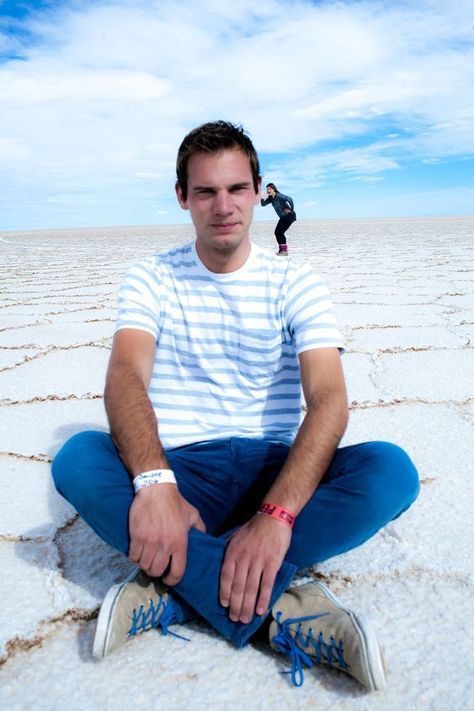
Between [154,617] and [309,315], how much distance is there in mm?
704

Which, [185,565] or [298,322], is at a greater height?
[298,322]

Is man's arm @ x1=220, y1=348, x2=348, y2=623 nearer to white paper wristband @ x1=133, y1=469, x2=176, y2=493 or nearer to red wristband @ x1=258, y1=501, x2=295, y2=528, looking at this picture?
red wristband @ x1=258, y1=501, x2=295, y2=528

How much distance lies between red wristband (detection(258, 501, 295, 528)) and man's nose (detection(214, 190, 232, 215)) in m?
0.70

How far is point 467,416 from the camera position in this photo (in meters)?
2.21

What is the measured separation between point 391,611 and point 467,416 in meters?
1.15

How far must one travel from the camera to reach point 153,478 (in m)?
1.21

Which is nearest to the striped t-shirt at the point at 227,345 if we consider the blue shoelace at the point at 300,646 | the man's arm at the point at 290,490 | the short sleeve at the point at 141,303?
the short sleeve at the point at 141,303

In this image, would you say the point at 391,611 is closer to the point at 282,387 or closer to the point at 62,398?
the point at 282,387

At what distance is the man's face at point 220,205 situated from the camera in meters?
1.50

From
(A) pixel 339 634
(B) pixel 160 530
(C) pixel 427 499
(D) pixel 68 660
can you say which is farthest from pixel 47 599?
(C) pixel 427 499

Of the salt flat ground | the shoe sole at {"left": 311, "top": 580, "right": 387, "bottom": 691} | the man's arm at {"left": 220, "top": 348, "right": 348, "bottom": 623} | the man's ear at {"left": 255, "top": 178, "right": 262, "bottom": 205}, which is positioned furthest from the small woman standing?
the shoe sole at {"left": 311, "top": 580, "right": 387, "bottom": 691}

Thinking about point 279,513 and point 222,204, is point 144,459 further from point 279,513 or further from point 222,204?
point 222,204

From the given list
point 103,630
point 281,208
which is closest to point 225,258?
point 103,630

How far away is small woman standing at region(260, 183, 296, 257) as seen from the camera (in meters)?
7.74
